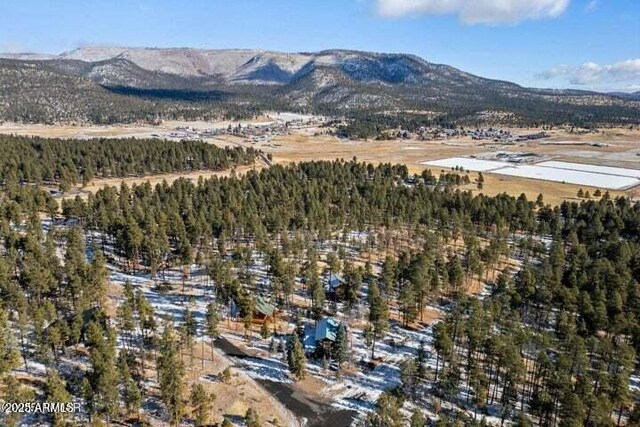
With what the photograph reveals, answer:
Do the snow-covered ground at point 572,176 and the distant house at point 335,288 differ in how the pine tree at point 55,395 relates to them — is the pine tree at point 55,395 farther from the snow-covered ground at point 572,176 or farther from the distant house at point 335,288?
the snow-covered ground at point 572,176

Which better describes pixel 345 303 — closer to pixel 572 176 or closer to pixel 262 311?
pixel 262 311

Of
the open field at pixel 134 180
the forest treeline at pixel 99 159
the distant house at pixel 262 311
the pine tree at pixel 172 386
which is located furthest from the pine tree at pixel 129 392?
the forest treeline at pixel 99 159

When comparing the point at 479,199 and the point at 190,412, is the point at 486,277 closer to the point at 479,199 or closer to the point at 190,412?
the point at 479,199

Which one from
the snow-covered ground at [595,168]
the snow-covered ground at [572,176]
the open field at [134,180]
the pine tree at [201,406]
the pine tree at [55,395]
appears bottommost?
the pine tree at [201,406]

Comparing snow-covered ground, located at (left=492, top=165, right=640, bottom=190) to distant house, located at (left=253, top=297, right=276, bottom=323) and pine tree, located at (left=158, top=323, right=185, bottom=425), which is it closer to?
distant house, located at (left=253, top=297, right=276, bottom=323)

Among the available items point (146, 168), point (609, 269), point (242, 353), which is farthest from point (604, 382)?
point (146, 168)

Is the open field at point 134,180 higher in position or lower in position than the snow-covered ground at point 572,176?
lower
